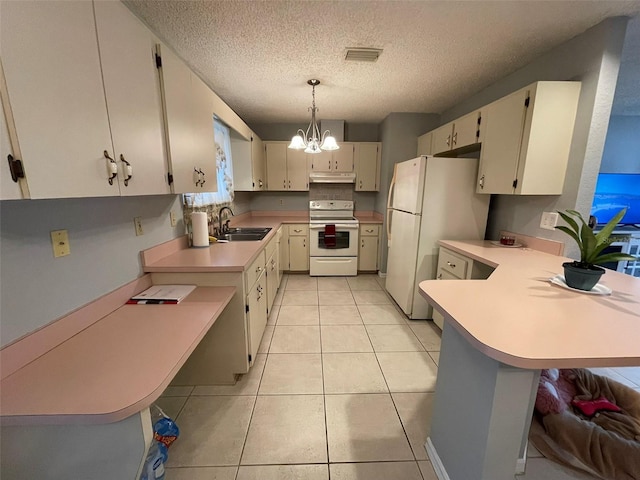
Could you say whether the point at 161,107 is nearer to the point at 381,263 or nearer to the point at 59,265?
the point at 59,265

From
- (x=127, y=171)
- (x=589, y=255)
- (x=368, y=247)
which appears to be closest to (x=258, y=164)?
(x=368, y=247)

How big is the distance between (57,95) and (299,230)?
10.8ft

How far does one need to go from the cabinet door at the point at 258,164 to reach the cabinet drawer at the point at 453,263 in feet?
8.37

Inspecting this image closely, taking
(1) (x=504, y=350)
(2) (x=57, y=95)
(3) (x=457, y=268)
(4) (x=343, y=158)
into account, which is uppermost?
(4) (x=343, y=158)

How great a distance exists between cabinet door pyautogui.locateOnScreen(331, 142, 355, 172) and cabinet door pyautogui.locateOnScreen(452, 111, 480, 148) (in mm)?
1729

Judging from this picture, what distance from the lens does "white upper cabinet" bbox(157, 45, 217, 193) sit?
134 centimetres

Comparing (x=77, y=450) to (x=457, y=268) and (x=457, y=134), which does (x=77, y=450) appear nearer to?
(x=457, y=268)

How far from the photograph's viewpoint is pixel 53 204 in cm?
102

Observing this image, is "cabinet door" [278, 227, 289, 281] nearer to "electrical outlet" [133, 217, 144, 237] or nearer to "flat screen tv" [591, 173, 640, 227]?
"electrical outlet" [133, 217, 144, 237]

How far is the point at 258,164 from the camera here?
12.2 ft

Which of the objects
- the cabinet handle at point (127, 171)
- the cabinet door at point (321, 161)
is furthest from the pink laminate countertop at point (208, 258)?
the cabinet door at point (321, 161)

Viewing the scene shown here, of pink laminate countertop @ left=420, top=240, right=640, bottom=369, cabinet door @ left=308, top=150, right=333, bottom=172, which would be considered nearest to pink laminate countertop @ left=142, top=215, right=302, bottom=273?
pink laminate countertop @ left=420, top=240, right=640, bottom=369

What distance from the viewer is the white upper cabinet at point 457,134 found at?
2.30 meters

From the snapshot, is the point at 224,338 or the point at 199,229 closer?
the point at 224,338
